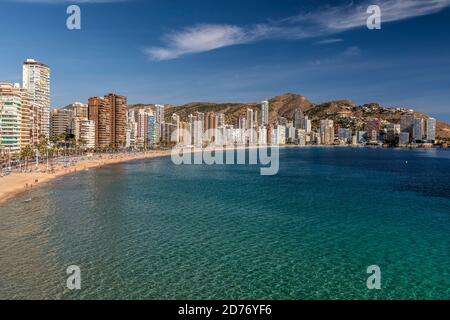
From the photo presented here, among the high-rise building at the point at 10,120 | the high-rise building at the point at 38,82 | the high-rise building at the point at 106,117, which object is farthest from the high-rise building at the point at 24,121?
the high-rise building at the point at 106,117

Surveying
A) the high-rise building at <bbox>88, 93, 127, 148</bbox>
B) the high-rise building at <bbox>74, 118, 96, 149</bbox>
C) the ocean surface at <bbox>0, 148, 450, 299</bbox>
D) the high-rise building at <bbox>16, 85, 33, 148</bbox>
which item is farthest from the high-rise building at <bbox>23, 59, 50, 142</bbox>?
the ocean surface at <bbox>0, 148, 450, 299</bbox>

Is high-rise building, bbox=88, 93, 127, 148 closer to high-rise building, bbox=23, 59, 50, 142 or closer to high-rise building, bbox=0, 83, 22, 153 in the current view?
high-rise building, bbox=23, 59, 50, 142

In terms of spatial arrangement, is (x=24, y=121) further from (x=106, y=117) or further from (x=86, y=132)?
(x=106, y=117)

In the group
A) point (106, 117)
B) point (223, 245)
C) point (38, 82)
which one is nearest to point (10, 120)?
point (106, 117)

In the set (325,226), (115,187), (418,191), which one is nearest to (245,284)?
(325,226)

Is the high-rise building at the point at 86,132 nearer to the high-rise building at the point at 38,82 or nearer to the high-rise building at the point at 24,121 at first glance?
the high-rise building at the point at 38,82

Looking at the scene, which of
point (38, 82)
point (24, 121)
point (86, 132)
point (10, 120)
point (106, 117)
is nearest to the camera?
point (10, 120)
